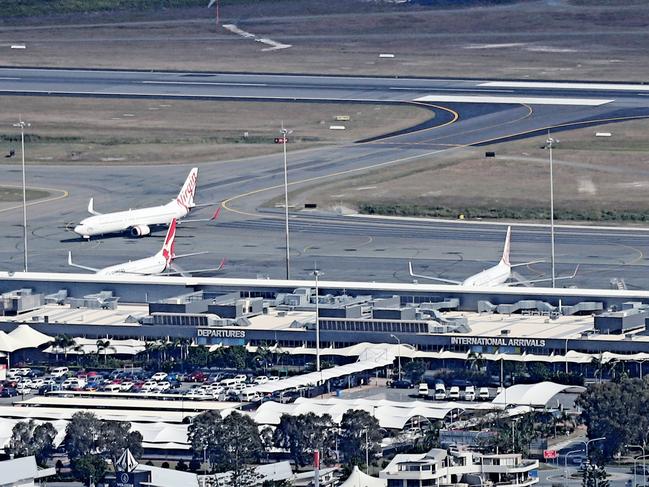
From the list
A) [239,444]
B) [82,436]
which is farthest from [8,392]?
[239,444]

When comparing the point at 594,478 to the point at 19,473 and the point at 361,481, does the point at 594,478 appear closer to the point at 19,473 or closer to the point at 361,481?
the point at 361,481

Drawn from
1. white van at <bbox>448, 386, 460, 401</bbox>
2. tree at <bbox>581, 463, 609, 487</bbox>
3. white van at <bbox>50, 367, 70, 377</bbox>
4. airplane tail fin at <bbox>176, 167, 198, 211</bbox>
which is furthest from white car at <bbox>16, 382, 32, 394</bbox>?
airplane tail fin at <bbox>176, 167, 198, 211</bbox>

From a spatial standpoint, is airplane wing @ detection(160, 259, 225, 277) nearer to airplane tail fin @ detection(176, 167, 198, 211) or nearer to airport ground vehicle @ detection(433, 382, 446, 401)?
airplane tail fin @ detection(176, 167, 198, 211)

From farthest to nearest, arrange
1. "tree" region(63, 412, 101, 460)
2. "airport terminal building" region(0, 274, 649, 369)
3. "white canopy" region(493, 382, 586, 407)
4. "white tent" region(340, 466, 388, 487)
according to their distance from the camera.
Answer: "airport terminal building" region(0, 274, 649, 369) → "white canopy" region(493, 382, 586, 407) → "tree" region(63, 412, 101, 460) → "white tent" region(340, 466, 388, 487)

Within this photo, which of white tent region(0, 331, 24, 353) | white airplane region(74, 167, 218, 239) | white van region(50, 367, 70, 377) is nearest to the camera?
white van region(50, 367, 70, 377)

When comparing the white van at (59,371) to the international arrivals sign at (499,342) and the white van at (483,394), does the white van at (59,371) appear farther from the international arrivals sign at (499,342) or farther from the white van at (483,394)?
the white van at (483,394)

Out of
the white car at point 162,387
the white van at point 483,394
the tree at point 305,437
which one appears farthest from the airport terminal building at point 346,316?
the tree at point 305,437
